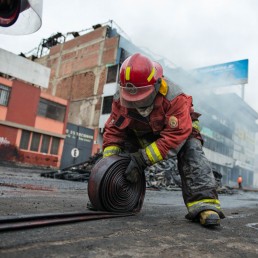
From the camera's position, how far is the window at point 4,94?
19.7 m

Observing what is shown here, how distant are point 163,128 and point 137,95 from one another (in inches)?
16.3

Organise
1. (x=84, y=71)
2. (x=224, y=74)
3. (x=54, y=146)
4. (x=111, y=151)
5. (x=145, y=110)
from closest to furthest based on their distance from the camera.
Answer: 1. (x=145, y=110)
2. (x=111, y=151)
3. (x=54, y=146)
4. (x=84, y=71)
5. (x=224, y=74)

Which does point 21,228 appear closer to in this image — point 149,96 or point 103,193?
point 103,193

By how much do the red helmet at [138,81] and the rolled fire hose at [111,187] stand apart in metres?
0.56

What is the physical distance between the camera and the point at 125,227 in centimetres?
215

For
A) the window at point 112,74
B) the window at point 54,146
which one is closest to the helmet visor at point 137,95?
the window at point 54,146

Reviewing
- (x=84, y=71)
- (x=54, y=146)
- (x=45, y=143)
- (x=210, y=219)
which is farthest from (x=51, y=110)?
(x=210, y=219)

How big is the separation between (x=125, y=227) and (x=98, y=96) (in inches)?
1105

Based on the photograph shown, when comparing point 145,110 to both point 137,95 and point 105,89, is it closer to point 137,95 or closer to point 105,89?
point 137,95

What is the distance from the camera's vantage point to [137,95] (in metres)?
2.72

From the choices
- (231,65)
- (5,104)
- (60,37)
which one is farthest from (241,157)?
(5,104)

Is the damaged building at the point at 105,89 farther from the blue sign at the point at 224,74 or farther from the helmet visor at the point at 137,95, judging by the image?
the helmet visor at the point at 137,95

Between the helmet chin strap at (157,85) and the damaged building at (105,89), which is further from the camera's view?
the damaged building at (105,89)

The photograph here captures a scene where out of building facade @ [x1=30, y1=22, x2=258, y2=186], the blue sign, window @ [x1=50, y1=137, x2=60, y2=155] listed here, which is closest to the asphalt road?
window @ [x1=50, y1=137, x2=60, y2=155]
